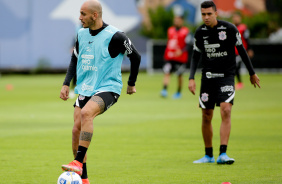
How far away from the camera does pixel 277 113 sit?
54.1ft

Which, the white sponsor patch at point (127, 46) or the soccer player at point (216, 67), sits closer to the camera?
the white sponsor patch at point (127, 46)

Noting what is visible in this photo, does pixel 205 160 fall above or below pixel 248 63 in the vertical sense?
below

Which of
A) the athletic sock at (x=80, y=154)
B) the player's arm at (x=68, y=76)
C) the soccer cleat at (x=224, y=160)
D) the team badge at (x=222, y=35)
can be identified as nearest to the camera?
the athletic sock at (x=80, y=154)

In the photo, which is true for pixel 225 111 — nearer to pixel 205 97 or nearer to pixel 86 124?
pixel 205 97

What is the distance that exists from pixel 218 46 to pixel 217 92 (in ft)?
2.16

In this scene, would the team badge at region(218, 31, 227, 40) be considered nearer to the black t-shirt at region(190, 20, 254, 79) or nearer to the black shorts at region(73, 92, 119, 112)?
the black t-shirt at region(190, 20, 254, 79)

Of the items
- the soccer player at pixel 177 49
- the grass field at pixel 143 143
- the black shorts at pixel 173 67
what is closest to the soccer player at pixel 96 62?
the grass field at pixel 143 143

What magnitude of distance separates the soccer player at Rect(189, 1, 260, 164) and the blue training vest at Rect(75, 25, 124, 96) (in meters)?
2.14

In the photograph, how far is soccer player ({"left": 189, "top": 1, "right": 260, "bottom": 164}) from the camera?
9.35 metres

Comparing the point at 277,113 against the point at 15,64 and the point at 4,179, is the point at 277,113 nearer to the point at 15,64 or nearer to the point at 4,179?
the point at 4,179

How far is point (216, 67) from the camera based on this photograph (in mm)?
9555

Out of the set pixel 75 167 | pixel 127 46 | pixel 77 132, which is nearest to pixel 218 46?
pixel 127 46

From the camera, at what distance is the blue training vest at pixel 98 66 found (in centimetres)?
760

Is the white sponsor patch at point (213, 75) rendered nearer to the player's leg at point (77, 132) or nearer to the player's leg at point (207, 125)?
the player's leg at point (207, 125)
